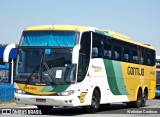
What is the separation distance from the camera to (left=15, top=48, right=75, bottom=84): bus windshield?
15.4m

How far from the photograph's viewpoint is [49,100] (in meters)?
15.4

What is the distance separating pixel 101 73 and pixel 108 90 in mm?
1194

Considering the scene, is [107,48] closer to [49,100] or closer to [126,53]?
[126,53]

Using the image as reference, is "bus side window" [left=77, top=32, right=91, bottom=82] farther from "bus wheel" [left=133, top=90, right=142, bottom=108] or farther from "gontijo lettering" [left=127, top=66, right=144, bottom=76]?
"bus wheel" [left=133, top=90, right=142, bottom=108]

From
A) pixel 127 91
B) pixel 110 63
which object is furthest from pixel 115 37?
pixel 127 91

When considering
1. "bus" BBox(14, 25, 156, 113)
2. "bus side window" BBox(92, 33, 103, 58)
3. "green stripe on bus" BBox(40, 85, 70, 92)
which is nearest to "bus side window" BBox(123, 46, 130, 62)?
"bus" BBox(14, 25, 156, 113)

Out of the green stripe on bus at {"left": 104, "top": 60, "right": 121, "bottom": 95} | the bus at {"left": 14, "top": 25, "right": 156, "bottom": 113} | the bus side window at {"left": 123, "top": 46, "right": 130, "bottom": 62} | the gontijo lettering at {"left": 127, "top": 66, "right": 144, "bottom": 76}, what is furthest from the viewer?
the gontijo lettering at {"left": 127, "top": 66, "right": 144, "bottom": 76}

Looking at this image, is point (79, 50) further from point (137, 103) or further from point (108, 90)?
point (137, 103)

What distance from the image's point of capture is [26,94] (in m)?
15.7

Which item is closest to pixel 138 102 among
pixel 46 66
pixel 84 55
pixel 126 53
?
pixel 126 53

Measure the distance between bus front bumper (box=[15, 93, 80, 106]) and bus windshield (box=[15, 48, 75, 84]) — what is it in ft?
1.91

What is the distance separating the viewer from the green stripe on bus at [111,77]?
61.2 feet

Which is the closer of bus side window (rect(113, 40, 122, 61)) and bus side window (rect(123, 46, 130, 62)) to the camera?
bus side window (rect(113, 40, 122, 61))

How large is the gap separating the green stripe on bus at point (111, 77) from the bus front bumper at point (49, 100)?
3.49 m
